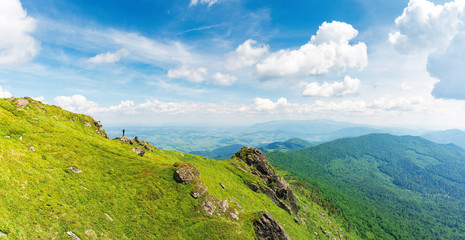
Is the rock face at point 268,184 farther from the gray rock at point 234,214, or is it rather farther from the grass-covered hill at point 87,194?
the grass-covered hill at point 87,194

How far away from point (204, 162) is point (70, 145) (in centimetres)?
5955

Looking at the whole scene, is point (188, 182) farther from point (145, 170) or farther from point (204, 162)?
point (204, 162)

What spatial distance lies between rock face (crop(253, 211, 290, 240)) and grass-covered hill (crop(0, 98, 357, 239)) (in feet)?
4.14

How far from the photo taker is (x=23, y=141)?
38875 millimetres

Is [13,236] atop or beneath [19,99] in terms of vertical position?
beneath

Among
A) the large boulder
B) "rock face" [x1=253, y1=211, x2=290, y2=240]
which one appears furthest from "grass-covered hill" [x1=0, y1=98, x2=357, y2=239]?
the large boulder

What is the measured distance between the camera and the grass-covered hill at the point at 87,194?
1059 inches

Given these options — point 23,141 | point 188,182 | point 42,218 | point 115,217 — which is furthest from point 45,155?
point 188,182

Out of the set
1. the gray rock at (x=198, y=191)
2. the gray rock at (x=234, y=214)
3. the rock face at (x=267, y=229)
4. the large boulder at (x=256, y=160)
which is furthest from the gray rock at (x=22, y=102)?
the large boulder at (x=256, y=160)

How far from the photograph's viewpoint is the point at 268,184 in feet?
348

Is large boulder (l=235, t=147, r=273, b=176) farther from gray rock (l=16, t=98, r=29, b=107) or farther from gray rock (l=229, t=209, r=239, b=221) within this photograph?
gray rock (l=16, t=98, r=29, b=107)

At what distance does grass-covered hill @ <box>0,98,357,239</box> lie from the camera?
2689 centimetres

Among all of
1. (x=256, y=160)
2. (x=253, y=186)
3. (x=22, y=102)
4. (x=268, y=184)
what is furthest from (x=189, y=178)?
(x=256, y=160)

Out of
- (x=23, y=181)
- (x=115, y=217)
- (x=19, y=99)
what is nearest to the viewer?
(x=23, y=181)
